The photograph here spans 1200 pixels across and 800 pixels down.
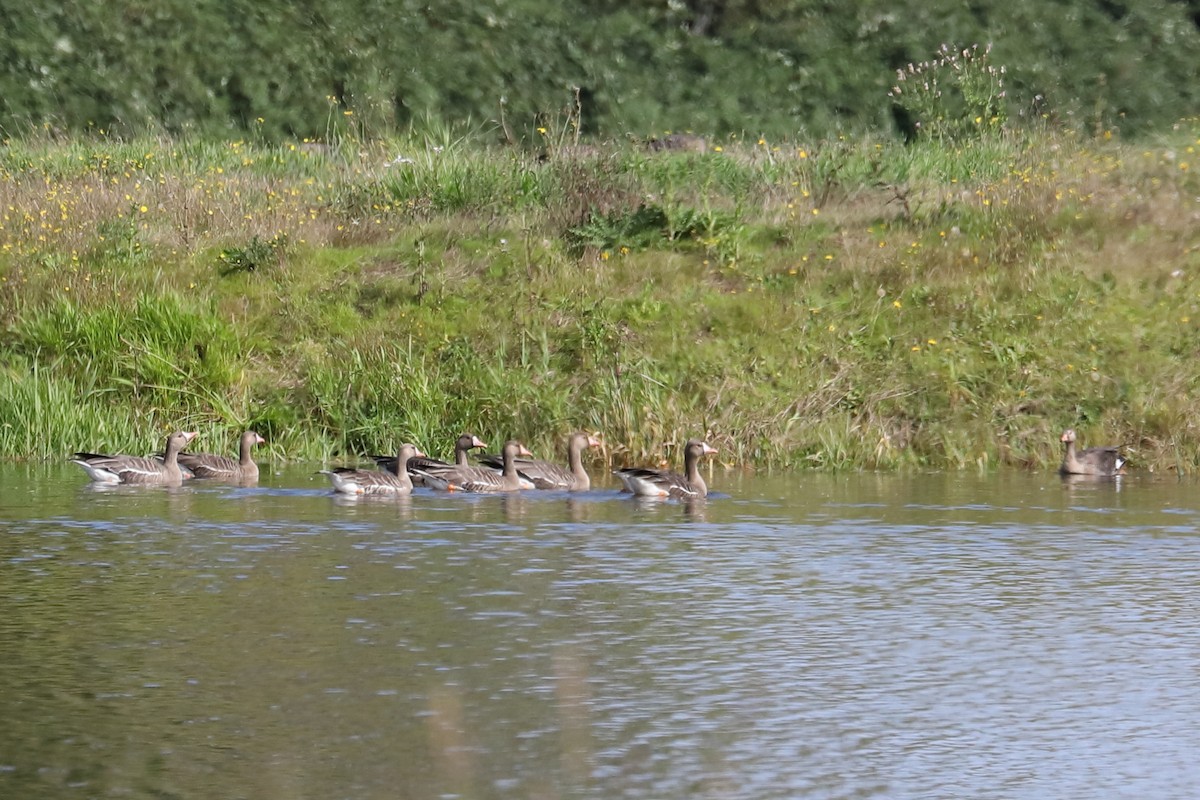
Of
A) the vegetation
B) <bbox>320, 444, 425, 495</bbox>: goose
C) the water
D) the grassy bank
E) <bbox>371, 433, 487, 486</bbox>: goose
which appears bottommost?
the water

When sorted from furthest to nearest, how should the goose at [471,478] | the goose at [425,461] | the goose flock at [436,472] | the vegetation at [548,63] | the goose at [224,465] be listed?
1. the vegetation at [548,63]
2. the goose at [224,465]
3. the goose at [425,461]
4. the goose at [471,478]
5. the goose flock at [436,472]

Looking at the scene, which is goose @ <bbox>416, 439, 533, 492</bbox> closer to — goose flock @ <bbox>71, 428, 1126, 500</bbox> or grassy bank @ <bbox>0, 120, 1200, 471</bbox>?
goose flock @ <bbox>71, 428, 1126, 500</bbox>

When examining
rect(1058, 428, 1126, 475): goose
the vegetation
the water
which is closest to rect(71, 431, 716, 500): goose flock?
the water

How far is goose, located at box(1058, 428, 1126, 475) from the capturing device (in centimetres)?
1867

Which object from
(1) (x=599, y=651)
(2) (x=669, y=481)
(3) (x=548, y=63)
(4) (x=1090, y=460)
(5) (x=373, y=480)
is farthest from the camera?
(3) (x=548, y=63)

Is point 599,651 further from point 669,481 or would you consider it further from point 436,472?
point 436,472

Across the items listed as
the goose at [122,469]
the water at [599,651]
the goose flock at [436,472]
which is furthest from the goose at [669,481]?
the goose at [122,469]

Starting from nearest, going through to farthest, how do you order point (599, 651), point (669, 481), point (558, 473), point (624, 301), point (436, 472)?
point (599, 651) → point (669, 481) → point (436, 472) → point (558, 473) → point (624, 301)

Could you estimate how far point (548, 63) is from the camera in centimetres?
3338

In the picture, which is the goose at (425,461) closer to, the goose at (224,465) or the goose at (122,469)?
the goose at (224,465)

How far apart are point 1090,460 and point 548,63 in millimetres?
16717

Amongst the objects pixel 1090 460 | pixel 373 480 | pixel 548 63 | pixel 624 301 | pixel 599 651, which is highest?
pixel 548 63

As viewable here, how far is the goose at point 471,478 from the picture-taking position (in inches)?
690

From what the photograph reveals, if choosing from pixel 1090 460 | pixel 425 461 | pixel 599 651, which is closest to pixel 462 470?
pixel 425 461
